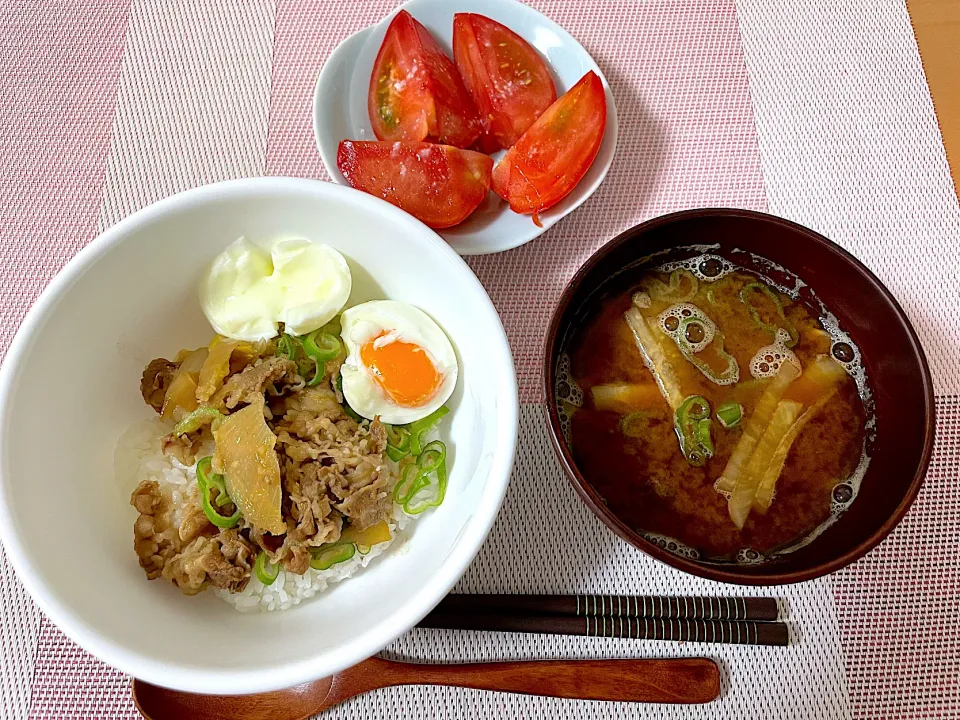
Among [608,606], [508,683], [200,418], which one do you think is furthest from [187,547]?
[608,606]

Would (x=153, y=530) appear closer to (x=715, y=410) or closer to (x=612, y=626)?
(x=612, y=626)

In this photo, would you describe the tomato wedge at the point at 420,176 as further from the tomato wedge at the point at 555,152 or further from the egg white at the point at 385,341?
the egg white at the point at 385,341

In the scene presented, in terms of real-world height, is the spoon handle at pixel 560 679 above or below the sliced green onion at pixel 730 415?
below

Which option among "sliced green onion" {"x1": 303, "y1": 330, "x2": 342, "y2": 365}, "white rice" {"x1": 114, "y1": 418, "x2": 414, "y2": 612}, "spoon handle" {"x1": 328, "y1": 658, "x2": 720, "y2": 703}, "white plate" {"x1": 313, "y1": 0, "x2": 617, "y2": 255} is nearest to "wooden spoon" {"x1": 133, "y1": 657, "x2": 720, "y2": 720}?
"spoon handle" {"x1": 328, "y1": 658, "x2": 720, "y2": 703}

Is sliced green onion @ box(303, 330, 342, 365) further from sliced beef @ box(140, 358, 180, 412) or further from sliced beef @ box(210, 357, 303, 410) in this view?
sliced beef @ box(140, 358, 180, 412)

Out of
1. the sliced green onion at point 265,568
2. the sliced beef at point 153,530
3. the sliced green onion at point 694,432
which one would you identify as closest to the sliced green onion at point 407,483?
the sliced green onion at point 265,568

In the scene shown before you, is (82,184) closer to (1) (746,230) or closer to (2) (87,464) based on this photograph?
(2) (87,464)
